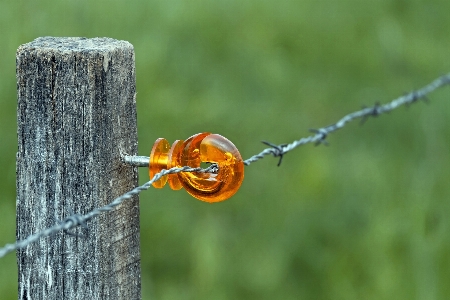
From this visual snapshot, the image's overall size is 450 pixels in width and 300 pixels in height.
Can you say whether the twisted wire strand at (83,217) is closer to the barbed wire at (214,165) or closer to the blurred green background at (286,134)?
the barbed wire at (214,165)

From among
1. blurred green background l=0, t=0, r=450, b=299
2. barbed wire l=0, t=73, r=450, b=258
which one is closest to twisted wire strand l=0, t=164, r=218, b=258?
barbed wire l=0, t=73, r=450, b=258

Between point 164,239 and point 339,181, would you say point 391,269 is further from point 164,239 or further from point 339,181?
point 164,239

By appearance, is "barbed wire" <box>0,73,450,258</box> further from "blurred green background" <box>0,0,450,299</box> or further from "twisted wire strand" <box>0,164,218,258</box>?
"blurred green background" <box>0,0,450,299</box>

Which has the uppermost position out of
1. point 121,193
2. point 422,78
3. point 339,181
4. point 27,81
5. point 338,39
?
point 338,39

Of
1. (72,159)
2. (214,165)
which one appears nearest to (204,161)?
(214,165)

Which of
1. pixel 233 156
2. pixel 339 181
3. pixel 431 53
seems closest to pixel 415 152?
pixel 339 181

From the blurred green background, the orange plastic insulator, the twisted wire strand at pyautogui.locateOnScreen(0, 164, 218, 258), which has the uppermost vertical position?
the blurred green background
